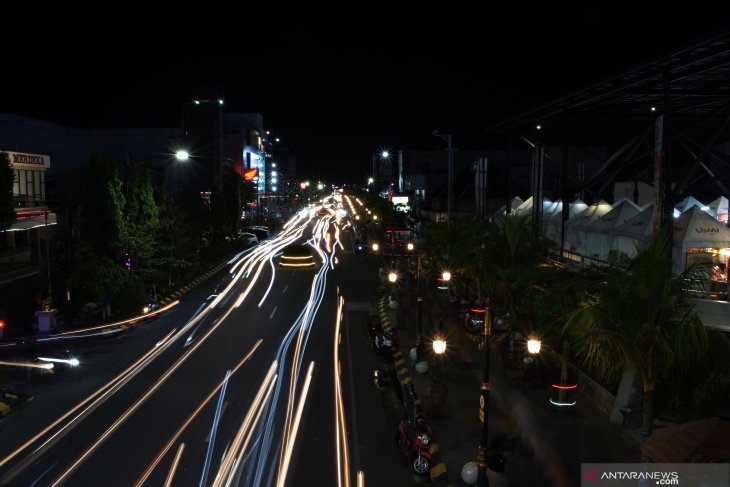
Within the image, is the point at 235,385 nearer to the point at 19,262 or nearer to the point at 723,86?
the point at 723,86

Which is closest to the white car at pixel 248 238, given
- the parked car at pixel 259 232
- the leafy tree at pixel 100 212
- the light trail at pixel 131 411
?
the parked car at pixel 259 232

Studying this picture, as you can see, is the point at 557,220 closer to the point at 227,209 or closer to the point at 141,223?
the point at 141,223

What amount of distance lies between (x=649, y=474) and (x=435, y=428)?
617cm

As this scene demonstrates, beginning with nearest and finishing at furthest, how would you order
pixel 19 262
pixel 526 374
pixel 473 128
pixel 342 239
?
pixel 526 374 → pixel 19 262 → pixel 342 239 → pixel 473 128

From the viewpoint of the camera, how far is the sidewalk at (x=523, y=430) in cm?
1274

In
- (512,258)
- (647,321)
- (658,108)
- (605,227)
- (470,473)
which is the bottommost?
(470,473)

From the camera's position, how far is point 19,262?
36281mm

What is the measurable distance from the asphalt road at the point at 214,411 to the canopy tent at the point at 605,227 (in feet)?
38.7

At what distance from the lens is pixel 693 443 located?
30.2 feet

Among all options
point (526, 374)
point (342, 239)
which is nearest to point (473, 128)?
point (342, 239)

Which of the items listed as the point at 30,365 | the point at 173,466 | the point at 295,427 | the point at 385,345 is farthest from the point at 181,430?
the point at 385,345

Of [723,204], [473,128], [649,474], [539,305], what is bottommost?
[649,474]

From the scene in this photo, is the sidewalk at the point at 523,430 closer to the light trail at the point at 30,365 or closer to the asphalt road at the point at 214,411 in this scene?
the asphalt road at the point at 214,411

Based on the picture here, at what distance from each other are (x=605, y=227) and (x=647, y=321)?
62.3ft
